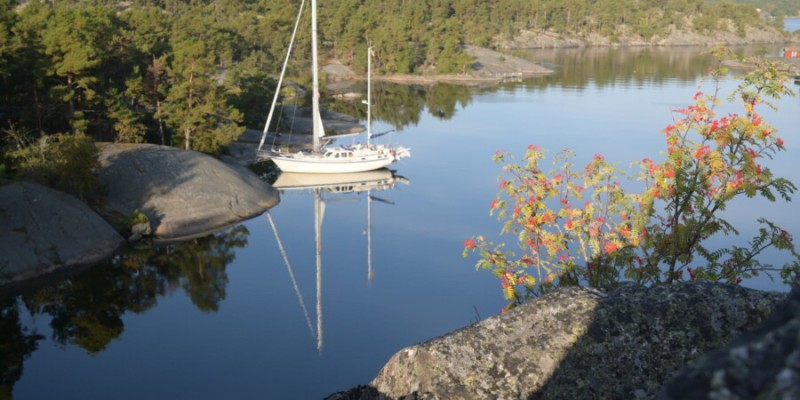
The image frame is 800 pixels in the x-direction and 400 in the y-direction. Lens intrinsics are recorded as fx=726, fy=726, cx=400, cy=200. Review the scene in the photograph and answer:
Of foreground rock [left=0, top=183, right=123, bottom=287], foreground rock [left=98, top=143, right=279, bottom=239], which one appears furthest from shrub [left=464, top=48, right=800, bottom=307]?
foreground rock [left=98, top=143, right=279, bottom=239]

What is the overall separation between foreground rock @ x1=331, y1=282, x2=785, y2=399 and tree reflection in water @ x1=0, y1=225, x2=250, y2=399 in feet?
→ 67.5

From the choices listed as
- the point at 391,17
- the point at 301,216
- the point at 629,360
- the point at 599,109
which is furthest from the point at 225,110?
the point at 391,17

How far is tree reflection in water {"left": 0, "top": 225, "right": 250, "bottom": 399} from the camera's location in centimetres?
2655

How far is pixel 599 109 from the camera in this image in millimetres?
80125

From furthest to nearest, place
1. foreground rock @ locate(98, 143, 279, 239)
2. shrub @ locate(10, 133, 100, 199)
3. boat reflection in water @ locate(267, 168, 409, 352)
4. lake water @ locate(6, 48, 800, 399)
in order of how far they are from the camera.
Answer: boat reflection in water @ locate(267, 168, 409, 352), foreground rock @ locate(98, 143, 279, 239), shrub @ locate(10, 133, 100, 199), lake water @ locate(6, 48, 800, 399)

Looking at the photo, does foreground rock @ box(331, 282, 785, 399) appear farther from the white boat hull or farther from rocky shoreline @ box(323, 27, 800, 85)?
rocky shoreline @ box(323, 27, 800, 85)

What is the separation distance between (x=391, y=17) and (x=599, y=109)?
194 feet

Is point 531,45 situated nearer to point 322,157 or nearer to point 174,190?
point 322,157

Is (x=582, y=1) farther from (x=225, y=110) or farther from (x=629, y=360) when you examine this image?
(x=629, y=360)

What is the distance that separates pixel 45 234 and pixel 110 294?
4673 mm

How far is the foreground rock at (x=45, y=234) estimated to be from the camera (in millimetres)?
30844

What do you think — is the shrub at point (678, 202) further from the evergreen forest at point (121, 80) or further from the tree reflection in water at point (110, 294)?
the evergreen forest at point (121, 80)

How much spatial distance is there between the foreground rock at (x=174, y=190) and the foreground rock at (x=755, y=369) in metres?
36.8

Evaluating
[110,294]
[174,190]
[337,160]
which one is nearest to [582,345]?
[110,294]
